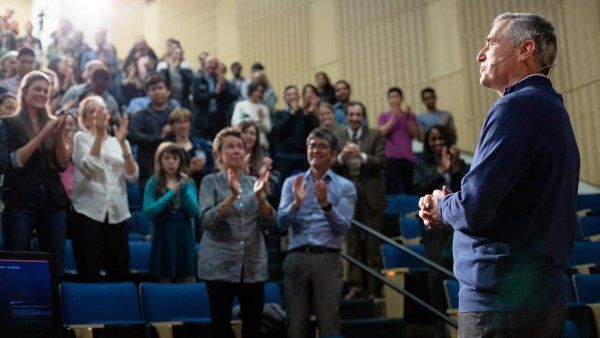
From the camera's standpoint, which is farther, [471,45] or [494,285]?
[471,45]

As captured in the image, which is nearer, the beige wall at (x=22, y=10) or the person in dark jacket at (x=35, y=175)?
the person in dark jacket at (x=35, y=175)

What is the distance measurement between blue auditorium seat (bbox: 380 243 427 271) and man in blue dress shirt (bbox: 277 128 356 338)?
3.73ft

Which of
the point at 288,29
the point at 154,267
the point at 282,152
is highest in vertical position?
the point at 288,29

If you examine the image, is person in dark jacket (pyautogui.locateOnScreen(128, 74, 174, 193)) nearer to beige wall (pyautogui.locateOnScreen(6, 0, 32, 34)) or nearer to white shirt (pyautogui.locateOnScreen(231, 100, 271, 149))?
white shirt (pyautogui.locateOnScreen(231, 100, 271, 149))

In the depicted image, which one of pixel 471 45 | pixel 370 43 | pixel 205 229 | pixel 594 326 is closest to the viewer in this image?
pixel 205 229

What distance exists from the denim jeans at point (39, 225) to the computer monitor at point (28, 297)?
1310mm

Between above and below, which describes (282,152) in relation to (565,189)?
above

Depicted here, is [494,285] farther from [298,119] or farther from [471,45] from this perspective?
[471,45]

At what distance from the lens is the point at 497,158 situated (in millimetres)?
2037

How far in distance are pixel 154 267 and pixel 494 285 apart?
2789mm

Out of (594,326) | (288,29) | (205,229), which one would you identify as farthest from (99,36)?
(594,326)

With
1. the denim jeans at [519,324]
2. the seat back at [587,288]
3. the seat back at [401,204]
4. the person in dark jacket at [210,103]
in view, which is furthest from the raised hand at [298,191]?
the person in dark jacket at [210,103]

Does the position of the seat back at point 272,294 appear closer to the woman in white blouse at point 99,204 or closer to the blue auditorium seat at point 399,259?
the woman in white blouse at point 99,204

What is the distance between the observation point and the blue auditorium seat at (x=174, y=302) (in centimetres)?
417
